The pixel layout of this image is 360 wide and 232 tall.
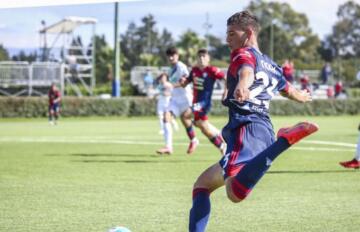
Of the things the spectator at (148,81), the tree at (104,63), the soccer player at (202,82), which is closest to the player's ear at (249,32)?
the soccer player at (202,82)

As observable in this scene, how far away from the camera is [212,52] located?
5453 inches

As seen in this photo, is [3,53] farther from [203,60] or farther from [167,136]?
[203,60]

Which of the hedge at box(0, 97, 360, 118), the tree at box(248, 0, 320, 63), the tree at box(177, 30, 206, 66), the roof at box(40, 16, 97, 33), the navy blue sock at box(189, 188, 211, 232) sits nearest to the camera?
the navy blue sock at box(189, 188, 211, 232)

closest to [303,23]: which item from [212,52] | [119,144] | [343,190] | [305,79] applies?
[212,52]

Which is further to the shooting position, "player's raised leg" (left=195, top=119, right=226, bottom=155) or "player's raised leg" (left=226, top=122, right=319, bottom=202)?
"player's raised leg" (left=195, top=119, right=226, bottom=155)

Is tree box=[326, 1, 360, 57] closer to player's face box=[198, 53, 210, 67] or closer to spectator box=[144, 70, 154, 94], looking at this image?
spectator box=[144, 70, 154, 94]

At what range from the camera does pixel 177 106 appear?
17.8 metres

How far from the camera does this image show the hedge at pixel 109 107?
1603 inches

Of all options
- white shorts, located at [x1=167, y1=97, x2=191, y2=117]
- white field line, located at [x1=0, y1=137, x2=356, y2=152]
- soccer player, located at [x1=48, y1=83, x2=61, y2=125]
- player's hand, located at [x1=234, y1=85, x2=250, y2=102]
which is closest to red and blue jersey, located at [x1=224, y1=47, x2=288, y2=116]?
player's hand, located at [x1=234, y1=85, x2=250, y2=102]

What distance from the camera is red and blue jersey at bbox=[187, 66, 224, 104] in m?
16.5

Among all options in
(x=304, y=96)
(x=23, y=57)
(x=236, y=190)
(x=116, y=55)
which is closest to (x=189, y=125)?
(x=304, y=96)

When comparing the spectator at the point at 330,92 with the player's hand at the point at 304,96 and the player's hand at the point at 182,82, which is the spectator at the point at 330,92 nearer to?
the player's hand at the point at 182,82

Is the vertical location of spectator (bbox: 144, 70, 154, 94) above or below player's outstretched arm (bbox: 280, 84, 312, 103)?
below

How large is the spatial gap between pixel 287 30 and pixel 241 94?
412 ft
